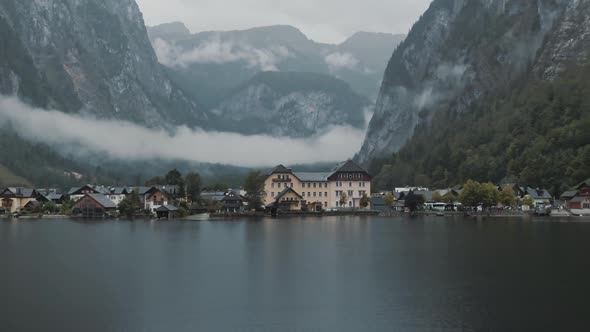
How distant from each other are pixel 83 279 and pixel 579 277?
31151 mm

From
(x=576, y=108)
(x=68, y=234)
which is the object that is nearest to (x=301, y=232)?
(x=68, y=234)

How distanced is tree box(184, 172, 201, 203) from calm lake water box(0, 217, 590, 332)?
2791 inches

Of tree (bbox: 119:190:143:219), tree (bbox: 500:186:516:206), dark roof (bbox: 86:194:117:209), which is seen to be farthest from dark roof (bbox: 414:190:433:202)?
dark roof (bbox: 86:194:117:209)

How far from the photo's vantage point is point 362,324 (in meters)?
32.1

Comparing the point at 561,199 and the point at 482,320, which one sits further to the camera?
the point at 561,199

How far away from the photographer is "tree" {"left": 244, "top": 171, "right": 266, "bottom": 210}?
129125 millimetres

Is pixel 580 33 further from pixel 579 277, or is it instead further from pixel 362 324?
pixel 362 324

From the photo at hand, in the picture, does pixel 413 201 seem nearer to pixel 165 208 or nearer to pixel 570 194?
pixel 570 194

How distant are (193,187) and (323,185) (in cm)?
2656

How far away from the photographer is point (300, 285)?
41.2 m

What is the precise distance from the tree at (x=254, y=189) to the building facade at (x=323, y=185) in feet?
17.5

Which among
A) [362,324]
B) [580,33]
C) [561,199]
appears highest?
[580,33]

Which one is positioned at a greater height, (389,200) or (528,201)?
(389,200)

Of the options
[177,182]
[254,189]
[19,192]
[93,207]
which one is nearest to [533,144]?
[254,189]
